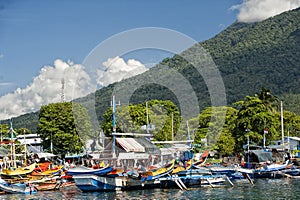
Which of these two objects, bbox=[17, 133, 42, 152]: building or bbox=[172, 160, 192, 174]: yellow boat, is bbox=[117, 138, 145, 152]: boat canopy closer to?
bbox=[172, 160, 192, 174]: yellow boat

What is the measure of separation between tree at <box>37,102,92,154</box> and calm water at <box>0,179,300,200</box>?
36.1 meters

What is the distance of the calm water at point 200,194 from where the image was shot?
143 ft

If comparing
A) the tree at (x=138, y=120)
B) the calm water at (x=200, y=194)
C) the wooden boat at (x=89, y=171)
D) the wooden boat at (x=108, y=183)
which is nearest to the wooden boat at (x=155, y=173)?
the wooden boat at (x=108, y=183)

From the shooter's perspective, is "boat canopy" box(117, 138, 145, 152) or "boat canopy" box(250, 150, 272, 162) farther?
"boat canopy" box(250, 150, 272, 162)

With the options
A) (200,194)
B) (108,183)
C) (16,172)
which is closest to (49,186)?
(16,172)

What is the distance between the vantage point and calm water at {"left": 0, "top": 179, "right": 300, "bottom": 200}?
143ft

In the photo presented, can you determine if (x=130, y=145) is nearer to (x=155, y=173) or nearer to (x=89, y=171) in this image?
(x=155, y=173)

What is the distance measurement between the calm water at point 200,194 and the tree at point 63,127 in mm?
36074

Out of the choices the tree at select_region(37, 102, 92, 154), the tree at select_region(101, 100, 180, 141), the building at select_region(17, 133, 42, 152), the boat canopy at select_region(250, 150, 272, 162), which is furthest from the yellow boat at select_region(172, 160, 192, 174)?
the tree at select_region(37, 102, 92, 154)

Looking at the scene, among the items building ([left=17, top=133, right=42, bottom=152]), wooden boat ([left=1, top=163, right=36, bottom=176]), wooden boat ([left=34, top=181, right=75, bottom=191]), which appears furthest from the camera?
building ([left=17, top=133, right=42, bottom=152])

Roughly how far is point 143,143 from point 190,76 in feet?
371

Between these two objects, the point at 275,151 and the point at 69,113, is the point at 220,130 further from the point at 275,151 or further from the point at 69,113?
the point at 69,113

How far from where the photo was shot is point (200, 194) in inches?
1816

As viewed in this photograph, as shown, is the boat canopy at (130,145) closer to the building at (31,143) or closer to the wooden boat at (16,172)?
the wooden boat at (16,172)
